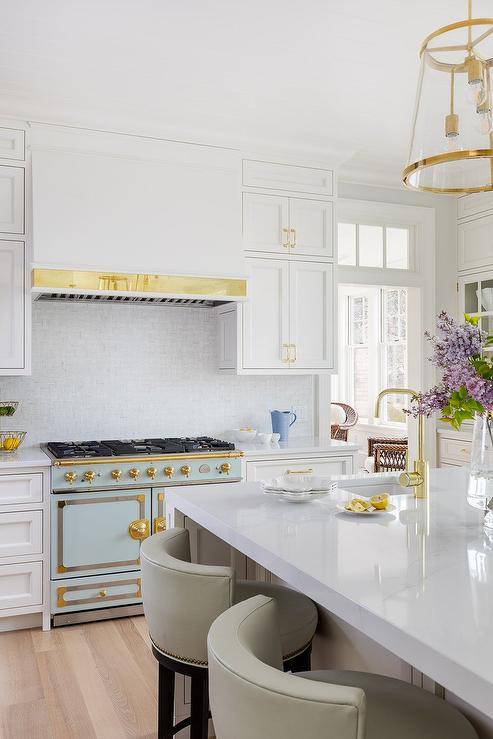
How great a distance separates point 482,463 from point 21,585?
8.45 feet

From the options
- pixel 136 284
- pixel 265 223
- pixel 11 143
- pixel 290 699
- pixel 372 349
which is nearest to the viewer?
pixel 290 699

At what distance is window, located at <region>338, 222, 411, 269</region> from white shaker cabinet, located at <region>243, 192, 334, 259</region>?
57cm

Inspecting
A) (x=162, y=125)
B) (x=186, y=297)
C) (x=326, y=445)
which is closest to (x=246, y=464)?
(x=326, y=445)

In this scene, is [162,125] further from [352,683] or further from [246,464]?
[352,683]

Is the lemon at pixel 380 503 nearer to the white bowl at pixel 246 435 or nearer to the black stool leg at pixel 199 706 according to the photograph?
the black stool leg at pixel 199 706

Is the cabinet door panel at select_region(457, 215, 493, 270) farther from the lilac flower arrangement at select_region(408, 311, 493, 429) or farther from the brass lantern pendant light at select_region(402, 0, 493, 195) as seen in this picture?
the lilac flower arrangement at select_region(408, 311, 493, 429)

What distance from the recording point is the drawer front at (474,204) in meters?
Result: 4.93

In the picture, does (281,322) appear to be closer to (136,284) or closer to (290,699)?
(136,284)

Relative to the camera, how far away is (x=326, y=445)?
4238mm

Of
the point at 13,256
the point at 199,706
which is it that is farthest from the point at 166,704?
the point at 13,256

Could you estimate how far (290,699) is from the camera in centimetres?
102

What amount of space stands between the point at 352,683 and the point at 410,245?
13.8ft

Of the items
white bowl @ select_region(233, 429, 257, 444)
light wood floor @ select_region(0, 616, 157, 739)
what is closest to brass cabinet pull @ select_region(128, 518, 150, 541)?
light wood floor @ select_region(0, 616, 157, 739)

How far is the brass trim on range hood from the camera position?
11.7 feet
